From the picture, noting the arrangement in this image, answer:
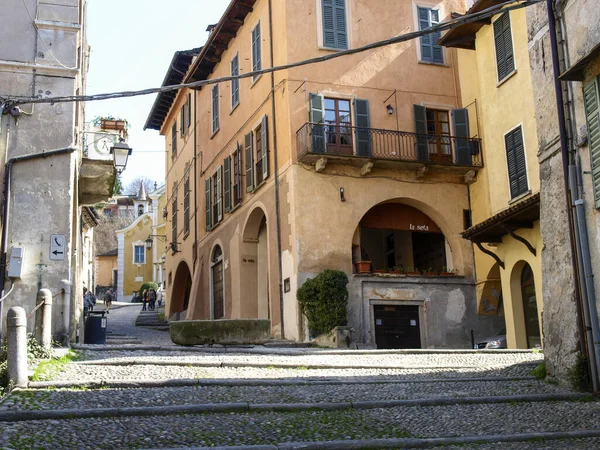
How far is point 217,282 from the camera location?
2914 centimetres

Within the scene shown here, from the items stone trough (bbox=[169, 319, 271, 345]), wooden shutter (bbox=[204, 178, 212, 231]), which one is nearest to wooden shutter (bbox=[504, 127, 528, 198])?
stone trough (bbox=[169, 319, 271, 345])

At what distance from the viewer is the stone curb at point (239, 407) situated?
7.86m

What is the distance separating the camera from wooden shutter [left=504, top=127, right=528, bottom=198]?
1950cm

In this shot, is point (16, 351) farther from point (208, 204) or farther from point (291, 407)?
point (208, 204)

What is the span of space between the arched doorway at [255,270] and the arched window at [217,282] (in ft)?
9.54

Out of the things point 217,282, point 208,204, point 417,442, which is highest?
point 208,204

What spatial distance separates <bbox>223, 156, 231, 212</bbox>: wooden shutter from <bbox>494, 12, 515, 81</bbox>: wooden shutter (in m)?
10.2

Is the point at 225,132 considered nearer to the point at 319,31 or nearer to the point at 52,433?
the point at 319,31

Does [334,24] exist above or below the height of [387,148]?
above

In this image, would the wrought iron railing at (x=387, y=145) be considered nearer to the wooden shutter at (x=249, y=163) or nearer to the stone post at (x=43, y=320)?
the wooden shutter at (x=249, y=163)

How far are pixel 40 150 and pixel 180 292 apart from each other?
22.1m

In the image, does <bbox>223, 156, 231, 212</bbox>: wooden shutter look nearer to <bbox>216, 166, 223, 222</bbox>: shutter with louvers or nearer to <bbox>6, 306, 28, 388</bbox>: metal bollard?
<bbox>216, 166, 223, 222</bbox>: shutter with louvers

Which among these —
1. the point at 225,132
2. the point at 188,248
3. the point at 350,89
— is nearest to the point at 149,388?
the point at 350,89

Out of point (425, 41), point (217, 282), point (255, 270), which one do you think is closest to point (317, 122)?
point (425, 41)
